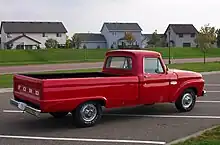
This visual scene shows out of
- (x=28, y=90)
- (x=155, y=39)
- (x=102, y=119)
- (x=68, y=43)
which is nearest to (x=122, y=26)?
(x=155, y=39)

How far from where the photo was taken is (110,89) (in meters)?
8.81

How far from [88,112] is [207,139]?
9.36ft

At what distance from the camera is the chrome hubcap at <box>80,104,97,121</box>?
859 centimetres

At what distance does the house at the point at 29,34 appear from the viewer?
79812 millimetres

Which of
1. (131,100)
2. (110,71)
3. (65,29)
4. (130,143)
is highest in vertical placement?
(65,29)

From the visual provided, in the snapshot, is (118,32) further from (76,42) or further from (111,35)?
(76,42)

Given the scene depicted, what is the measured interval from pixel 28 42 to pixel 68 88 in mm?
73901

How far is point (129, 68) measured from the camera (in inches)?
384

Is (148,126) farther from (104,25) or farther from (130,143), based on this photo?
(104,25)

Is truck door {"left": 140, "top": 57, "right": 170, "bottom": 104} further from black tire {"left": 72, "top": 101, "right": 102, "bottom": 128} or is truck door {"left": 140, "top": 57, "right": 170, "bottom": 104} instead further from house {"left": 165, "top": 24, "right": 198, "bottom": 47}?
house {"left": 165, "top": 24, "right": 198, "bottom": 47}

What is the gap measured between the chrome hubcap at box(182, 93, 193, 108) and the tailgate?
4319 millimetres

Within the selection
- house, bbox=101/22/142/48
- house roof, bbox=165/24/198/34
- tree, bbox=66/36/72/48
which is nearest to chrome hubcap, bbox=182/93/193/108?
tree, bbox=66/36/72/48

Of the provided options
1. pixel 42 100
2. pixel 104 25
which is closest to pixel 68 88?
pixel 42 100

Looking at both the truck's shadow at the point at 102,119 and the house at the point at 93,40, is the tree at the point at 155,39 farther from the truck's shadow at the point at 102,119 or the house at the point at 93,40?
the truck's shadow at the point at 102,119
